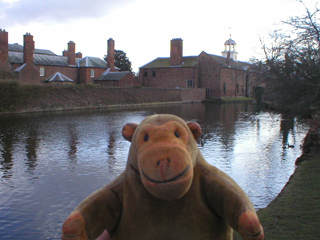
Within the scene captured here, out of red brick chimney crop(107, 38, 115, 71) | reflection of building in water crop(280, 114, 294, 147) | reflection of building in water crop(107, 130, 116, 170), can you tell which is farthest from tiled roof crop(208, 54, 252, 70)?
reflection of building in water crop(107, 130, 116, 170)

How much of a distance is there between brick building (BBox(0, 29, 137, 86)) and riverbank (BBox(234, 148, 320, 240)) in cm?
3944

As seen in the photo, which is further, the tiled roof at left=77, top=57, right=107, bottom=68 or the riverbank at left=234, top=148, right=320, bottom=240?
the tiled roof at left=77, top=57, right=107, bottom=68

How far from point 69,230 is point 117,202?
49cm

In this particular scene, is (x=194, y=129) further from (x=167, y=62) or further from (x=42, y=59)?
(x=167, y=62)

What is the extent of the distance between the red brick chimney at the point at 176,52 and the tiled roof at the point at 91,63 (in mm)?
12574

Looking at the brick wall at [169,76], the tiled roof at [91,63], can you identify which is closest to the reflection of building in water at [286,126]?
the brick wall at [169,76]

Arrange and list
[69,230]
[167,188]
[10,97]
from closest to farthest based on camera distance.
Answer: [167,188] < [69,230] < [10,97]

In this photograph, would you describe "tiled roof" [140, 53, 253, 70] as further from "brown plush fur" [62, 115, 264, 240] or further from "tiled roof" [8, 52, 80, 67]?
"brown plush fur" [62, 115, 264, 240]

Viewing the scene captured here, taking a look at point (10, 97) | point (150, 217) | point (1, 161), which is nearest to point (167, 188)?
point (150, 217)

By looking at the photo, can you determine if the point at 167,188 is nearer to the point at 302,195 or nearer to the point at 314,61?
the point at 302,195

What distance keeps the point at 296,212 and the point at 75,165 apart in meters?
7.55

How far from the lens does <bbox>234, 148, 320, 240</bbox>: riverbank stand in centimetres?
484

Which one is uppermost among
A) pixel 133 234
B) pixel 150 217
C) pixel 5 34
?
pixel 5 34

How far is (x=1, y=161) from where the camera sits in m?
11.4
